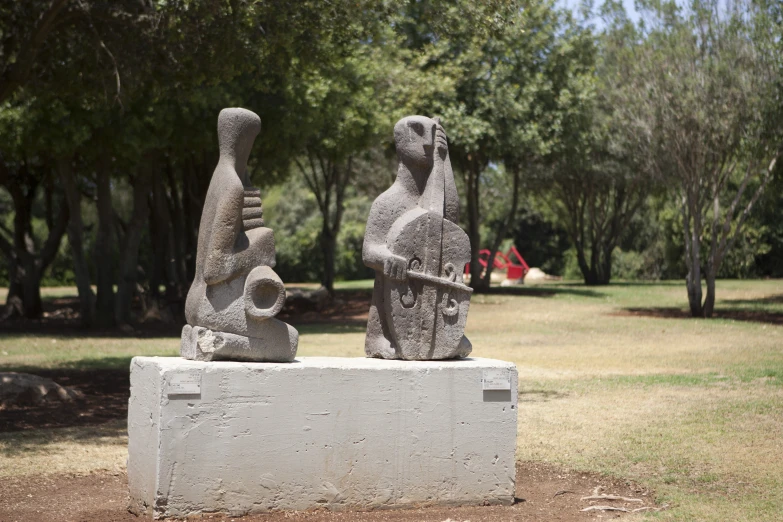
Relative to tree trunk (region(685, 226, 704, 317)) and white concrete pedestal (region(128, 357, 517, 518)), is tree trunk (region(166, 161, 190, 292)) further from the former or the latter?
white concrete pedestal (region(128, 357, 517, 518))

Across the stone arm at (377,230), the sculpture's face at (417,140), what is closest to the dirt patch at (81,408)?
the stone arm at (377,230)

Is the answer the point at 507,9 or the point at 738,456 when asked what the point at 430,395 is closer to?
the point at 738,456

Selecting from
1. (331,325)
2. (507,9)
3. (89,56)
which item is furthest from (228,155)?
(331,325)

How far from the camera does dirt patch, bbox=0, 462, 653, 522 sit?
6.85 meters

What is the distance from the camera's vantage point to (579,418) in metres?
11.0

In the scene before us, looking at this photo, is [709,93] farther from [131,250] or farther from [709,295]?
[131,250]

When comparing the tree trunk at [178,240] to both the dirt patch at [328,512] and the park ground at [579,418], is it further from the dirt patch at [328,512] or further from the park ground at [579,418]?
the dirt patch at [328,512]

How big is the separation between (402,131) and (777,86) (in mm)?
15210

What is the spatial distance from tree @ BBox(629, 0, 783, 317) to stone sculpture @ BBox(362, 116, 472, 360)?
48.3 feet

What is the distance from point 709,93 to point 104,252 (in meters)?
13.9

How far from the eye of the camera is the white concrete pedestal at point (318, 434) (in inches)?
262

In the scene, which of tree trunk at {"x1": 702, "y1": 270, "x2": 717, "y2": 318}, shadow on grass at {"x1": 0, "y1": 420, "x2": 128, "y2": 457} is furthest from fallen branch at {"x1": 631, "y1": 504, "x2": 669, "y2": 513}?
tree trunk at {"x1": 702, "y1": 270, "x2": 717, "y2": 318}

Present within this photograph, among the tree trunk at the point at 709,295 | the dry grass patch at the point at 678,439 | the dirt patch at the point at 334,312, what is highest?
the tree trunk at the point at 709,295

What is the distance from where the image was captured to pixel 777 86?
809 inches
